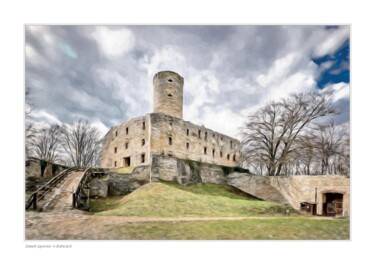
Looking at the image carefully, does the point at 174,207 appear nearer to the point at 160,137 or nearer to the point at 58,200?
the point at 58,200

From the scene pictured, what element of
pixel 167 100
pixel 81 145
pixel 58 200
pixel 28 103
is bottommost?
pixel 58 200

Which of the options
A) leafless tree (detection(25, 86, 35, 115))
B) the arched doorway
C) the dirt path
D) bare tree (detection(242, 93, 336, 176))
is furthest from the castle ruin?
the arched doorway

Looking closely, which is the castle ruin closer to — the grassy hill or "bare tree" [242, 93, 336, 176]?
the grassy hill

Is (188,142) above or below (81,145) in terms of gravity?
above

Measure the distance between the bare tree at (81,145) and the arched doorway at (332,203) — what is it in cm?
1012

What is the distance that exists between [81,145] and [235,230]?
40.1 ft

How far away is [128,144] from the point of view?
16672 millimetres

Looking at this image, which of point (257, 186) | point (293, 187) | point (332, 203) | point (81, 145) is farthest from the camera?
point (81, 145)

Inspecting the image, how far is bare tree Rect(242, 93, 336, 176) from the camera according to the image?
8781 millimetres

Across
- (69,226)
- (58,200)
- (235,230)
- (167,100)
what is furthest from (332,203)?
(167,100)

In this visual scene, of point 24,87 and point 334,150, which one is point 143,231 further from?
point 334,150

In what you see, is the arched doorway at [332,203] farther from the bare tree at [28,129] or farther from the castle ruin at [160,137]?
the bare tree at [28,129]

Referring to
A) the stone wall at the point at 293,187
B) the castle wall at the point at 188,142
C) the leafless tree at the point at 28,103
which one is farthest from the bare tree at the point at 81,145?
the stone wall at the point at 293,187

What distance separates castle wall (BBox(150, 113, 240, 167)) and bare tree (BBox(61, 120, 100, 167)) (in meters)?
4.12
